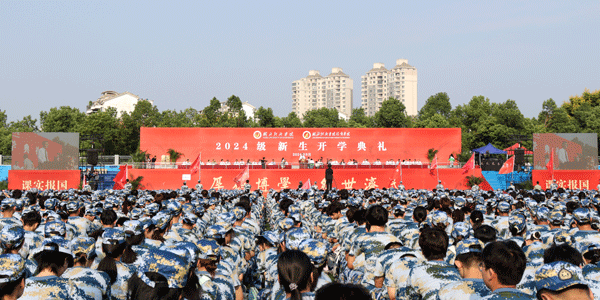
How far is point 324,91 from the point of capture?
17888 cm

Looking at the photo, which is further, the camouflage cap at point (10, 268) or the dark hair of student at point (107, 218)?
the dark hair of student at point (107, 218)

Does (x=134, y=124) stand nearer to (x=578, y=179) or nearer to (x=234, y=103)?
(x=234, y=103)

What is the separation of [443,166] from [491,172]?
321cm

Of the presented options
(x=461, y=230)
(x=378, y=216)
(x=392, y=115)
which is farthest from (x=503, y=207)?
(x=392, y=115)

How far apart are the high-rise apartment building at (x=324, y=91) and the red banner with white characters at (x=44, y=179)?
14656cm

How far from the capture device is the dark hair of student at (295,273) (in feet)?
9.53

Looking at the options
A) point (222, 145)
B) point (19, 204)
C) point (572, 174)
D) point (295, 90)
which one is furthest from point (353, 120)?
point (295, 90)

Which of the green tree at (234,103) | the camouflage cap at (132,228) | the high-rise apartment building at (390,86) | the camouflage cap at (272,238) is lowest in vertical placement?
the camouflage cap at (272,238)

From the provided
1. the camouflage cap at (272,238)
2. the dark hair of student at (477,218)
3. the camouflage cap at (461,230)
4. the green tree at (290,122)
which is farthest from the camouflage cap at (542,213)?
the green tree at (290,122)

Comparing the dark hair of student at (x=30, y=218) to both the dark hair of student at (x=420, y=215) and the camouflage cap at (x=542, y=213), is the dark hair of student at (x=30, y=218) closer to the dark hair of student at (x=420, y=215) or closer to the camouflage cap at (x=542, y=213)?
the dark hair of student at (x=420, y=215)

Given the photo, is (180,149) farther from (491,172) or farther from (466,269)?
(466,269)

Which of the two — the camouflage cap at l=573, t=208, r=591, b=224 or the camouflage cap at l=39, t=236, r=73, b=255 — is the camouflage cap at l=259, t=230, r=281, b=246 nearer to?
the camouflage cap at l=39, t=236, r=73, b=255

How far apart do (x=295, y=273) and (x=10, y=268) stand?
66.7 inches

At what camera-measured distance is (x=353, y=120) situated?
Answer: 87.0 meters
